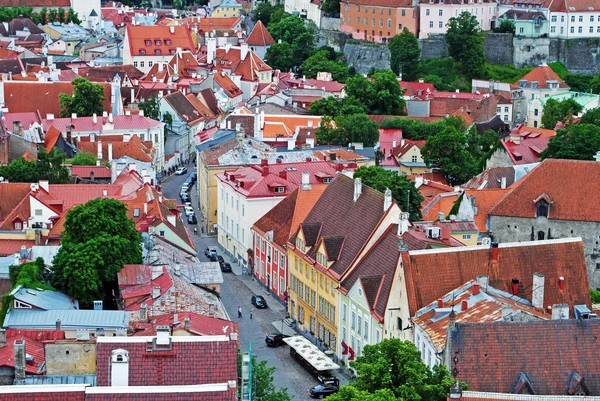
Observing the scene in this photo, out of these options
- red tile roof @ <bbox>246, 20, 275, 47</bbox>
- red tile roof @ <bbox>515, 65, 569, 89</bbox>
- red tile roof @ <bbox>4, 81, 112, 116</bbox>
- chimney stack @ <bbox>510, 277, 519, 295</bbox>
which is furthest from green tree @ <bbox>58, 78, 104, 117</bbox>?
chimney stack @ <bbox>510, 277, 519, 295</bbox>

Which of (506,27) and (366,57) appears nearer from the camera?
(506,27)

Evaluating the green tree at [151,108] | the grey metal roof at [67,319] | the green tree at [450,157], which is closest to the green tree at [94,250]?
the grey metal roof at [67,319]

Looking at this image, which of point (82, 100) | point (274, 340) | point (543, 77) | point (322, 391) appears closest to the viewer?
point (322, 391)

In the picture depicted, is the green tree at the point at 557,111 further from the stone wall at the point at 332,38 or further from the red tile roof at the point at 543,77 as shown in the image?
the stone wall at the point at 332,38

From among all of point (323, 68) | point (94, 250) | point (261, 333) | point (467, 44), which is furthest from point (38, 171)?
point (467, 44)

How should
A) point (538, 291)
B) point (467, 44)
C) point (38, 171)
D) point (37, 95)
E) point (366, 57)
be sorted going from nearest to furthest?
1. point (538, 291)
2. point (38, 171)
3. point (37, 95)
4. point (467, 44)
5. point (366, 57)

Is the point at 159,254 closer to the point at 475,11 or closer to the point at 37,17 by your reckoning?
the point at 475,11

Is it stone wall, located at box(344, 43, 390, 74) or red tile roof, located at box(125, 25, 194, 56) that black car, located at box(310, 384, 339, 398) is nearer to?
stone wall, located at box(344, 43, 390, 74)

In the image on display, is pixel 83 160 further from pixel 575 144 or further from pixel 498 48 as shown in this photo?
pixel 498 48
